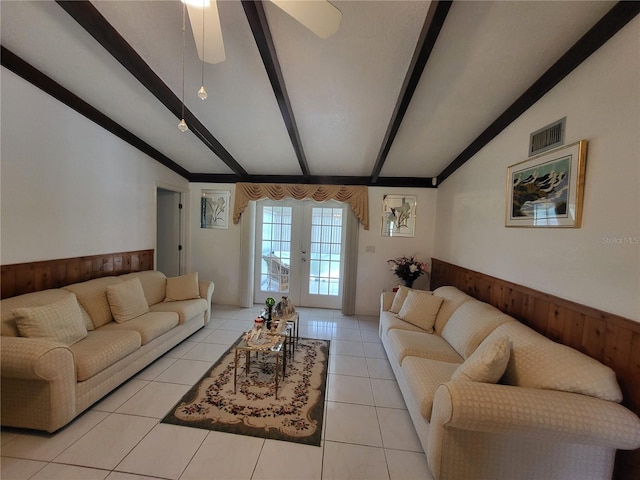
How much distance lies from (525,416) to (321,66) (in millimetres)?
2608

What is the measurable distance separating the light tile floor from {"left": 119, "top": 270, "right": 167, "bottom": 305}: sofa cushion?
3.67 feet

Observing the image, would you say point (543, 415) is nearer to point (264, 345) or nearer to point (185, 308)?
point (264, 345)

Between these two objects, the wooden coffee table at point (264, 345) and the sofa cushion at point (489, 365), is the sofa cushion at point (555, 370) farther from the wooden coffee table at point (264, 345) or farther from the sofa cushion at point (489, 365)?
the wooden coffee table at point (264, 345)

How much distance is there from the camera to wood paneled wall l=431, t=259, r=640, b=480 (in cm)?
131

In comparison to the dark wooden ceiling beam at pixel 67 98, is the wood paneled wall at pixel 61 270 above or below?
below

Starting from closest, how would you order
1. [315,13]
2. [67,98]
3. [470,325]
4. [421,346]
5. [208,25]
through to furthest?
[315,13] < [208,25] < [470,325] < [421,346] < [67,98]

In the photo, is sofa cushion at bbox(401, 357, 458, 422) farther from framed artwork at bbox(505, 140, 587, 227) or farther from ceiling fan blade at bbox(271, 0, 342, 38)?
ceiling fan blade at bbox(271, 0, 342, 38)

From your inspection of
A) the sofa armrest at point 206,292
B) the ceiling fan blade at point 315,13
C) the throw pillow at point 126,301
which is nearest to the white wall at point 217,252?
the sofa armrest at point 206,292

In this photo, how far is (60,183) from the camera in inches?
99.5

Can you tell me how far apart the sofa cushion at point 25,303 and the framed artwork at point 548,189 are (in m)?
4.00

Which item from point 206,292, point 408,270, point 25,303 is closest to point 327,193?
point 408,270

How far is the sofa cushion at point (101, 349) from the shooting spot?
6.06 ft

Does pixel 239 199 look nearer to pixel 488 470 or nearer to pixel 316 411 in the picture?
pixel 316 411

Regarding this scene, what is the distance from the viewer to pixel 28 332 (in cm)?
187
